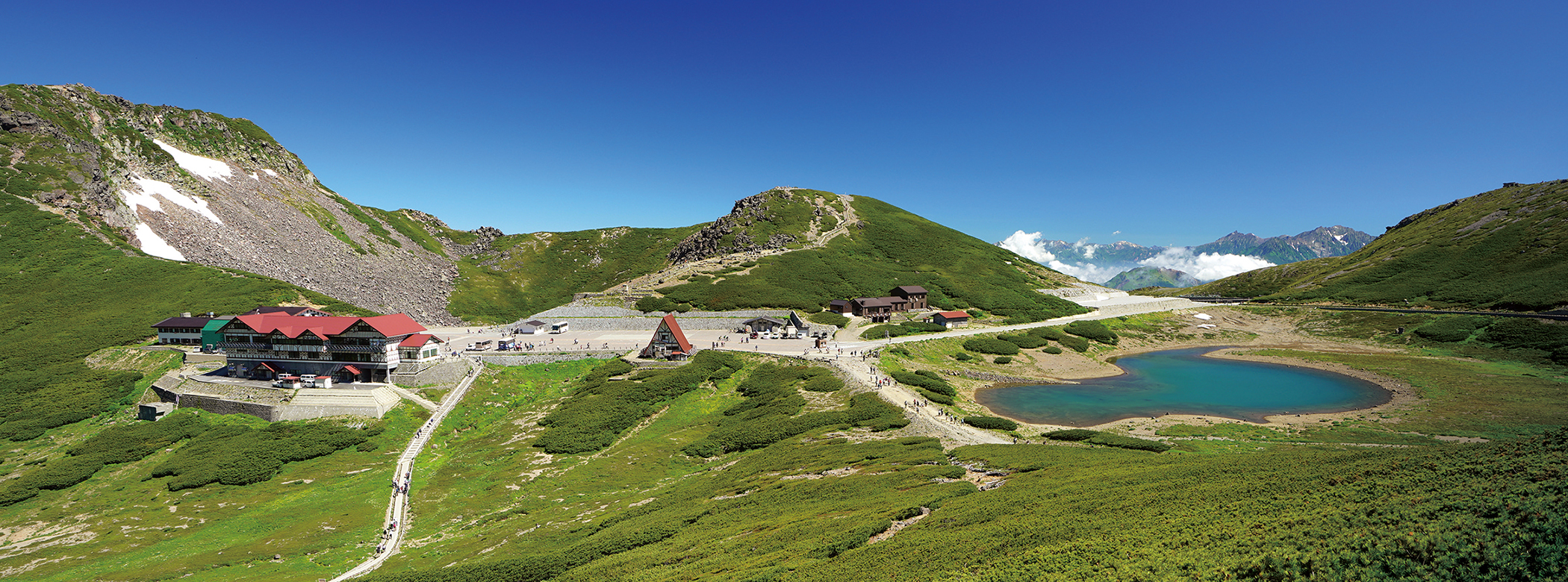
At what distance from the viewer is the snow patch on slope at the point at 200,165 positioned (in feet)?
418

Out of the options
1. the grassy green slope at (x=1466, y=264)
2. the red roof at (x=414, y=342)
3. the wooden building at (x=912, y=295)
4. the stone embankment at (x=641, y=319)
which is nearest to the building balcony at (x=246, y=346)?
the red roof at (x=414, y=342)

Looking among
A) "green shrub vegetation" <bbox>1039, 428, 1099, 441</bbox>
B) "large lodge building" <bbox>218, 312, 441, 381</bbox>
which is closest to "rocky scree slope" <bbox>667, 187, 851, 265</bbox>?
"large lodge building" <bbox>218, 312, 441, 381</bbox>

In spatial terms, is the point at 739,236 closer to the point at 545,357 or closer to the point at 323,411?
the point at 545,357

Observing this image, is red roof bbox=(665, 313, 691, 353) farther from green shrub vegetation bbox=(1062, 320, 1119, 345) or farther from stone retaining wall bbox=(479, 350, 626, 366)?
green shrub vegetation bbox=(1062, 320, 1119, 345)

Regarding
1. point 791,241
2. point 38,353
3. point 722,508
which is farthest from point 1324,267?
→ point 38,353

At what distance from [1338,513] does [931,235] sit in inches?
6401

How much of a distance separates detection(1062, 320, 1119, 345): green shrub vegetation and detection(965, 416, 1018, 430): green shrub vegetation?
189 feet

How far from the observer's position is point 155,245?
99688 mm

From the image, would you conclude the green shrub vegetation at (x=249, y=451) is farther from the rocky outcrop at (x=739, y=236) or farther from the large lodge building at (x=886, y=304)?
the rocky outcrop at (x=739, y=236)

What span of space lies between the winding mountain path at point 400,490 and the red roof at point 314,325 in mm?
9437

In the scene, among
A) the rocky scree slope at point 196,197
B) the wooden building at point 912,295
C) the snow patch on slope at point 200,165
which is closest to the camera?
the rocky scree slope at point 196,197

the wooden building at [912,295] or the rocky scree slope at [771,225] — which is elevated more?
the rocky scree slope at [771,225]

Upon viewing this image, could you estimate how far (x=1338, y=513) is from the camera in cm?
1562

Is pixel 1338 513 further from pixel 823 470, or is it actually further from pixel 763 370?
pixel 763 370
